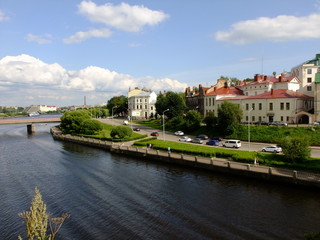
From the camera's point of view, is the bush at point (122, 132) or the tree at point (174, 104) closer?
the bush at point (122, 132)

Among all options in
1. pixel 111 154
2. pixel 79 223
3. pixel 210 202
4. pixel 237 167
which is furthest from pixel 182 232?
pixel 111 154

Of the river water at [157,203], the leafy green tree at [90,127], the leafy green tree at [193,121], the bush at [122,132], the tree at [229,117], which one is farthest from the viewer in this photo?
the leafy green tree at [90,127]

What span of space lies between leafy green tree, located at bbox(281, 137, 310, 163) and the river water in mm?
6745

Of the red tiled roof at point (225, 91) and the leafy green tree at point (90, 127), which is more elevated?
the red tiled roof at point (225, 91)

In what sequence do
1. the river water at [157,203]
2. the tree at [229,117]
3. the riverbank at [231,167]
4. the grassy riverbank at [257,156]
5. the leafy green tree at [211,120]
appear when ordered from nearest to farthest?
the river water at [157,203], the riverbank at [231,167], the grassy riverbank at [257,156], the tree at [229,117], the leafy green tree at [211,120]

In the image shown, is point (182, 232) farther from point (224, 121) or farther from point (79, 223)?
point (224, 121)

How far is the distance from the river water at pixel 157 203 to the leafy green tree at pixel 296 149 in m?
6.74

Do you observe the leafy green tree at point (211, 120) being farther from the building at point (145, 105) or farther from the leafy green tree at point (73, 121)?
the building at point (145, 105)

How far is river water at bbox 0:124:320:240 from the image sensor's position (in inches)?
878

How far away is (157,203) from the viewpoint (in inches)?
1121

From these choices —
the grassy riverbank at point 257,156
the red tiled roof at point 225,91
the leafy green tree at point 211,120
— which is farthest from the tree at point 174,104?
the grassy riverbank at point 257,156

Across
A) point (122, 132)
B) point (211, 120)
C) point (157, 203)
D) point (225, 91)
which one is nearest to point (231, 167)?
point (157, 203)

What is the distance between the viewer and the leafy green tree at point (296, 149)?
35625mm

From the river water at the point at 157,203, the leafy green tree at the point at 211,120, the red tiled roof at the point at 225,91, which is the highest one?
the red tiled roof at the point at 225,91
